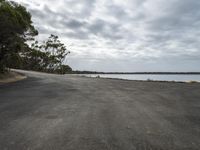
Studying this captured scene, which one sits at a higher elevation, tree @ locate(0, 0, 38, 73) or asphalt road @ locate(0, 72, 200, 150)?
tree @ locate(0, 0, 38, 73)

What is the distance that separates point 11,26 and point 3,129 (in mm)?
13199

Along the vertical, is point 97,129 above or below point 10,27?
below

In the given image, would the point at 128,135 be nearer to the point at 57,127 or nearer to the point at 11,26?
the point at 57,127

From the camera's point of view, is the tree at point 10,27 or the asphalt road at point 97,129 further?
the tree at point 10,27

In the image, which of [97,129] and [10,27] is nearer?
[97,129]

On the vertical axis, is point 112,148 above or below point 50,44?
below

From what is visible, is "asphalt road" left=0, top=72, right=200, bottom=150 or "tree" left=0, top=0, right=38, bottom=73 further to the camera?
"tree" left=0, top=0, right=38, bottom=73

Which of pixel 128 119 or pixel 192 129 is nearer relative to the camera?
pixel 192 129

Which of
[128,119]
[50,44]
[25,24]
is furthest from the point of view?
[50,44]

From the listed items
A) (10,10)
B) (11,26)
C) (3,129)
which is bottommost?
(3,129)

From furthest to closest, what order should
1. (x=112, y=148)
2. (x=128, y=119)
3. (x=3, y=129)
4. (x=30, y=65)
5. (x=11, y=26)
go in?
(x=30, y=65)
(x=11, y=26)
(x=128, y=119)
(x=3, y=129)
(x=112, y=148)

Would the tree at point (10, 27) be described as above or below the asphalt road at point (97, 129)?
above

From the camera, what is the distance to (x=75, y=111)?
6941mm

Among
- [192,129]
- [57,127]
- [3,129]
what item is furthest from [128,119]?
[3,129]
